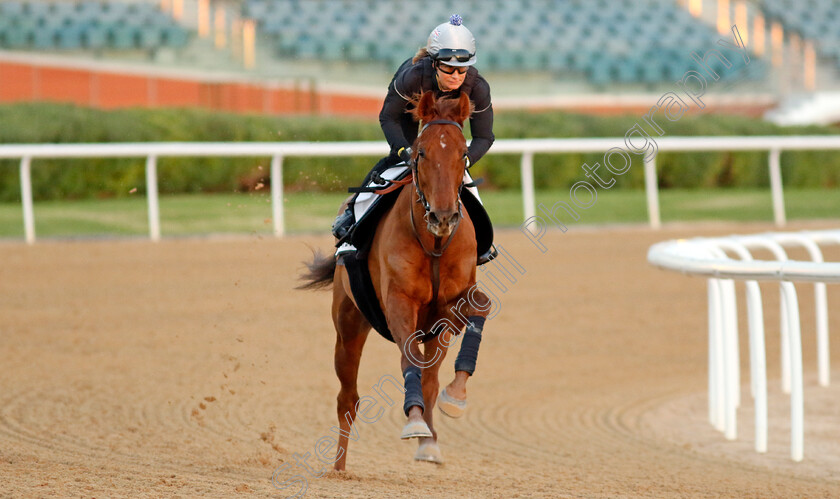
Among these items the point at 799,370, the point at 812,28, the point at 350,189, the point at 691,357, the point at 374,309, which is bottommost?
the point at 691,357

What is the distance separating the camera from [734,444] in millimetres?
5371

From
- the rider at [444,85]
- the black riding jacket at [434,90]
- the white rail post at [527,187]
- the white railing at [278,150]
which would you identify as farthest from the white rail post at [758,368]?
the white rail post at [527,187]

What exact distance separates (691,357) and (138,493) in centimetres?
495

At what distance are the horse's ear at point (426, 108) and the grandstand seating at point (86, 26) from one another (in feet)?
46.6

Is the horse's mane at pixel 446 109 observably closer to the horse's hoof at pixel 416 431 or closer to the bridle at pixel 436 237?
the bridle at pixel 436 237

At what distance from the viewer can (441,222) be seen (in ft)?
12.3

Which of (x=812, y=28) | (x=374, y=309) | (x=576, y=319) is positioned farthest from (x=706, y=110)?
(x=374, y=309)

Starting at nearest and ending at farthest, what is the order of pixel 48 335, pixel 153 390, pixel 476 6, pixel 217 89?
pixel 153 390, pixel 48 335, pixel 217 89, pixel 476 6

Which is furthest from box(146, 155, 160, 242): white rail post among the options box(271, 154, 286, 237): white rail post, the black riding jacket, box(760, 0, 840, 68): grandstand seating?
box(760, 0, 840, 68): grandstand seating

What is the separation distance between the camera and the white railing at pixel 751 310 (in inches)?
186

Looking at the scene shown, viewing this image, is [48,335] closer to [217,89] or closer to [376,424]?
[376,424]

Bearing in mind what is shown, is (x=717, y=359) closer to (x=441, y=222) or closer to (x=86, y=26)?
(x=441, y=222)

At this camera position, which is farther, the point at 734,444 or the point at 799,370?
the point at 734,444

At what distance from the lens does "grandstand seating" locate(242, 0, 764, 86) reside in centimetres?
1922
